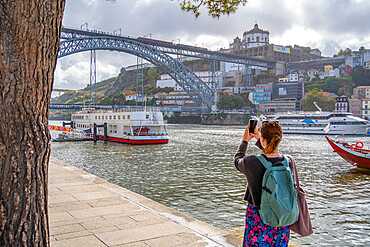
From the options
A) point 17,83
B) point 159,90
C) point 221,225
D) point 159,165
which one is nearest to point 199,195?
point 221,225

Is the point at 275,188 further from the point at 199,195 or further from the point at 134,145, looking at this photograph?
the point at 134,145

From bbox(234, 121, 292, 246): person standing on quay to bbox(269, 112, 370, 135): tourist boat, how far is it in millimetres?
36872

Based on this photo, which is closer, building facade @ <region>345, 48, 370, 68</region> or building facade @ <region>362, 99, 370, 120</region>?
building facade @ <region>362, 99, 370, 120</region>

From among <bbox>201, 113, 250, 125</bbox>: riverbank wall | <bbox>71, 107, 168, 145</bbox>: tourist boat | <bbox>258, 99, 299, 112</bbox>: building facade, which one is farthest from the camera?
<bbox>258, 99, 299, 112</bbox>: building facade

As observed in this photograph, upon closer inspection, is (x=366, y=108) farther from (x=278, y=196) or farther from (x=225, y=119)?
(x=278, y=196)

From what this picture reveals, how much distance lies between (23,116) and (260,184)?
1.51 meters

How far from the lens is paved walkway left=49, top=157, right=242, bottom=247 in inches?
145

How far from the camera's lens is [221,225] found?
6016 mm

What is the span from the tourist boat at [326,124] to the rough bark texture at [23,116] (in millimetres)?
37590

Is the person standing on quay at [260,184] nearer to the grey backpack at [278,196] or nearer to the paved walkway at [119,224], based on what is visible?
the grey backpack at [278,196]

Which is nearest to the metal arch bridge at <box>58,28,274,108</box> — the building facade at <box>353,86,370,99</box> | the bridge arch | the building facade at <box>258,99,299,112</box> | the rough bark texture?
the bridge arch

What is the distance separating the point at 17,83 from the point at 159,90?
295ft

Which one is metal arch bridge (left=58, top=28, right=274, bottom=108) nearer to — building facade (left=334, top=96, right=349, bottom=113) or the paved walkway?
building facade (left=334, top=96, right=349, bottom=113)

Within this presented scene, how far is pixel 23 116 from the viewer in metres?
2.19
